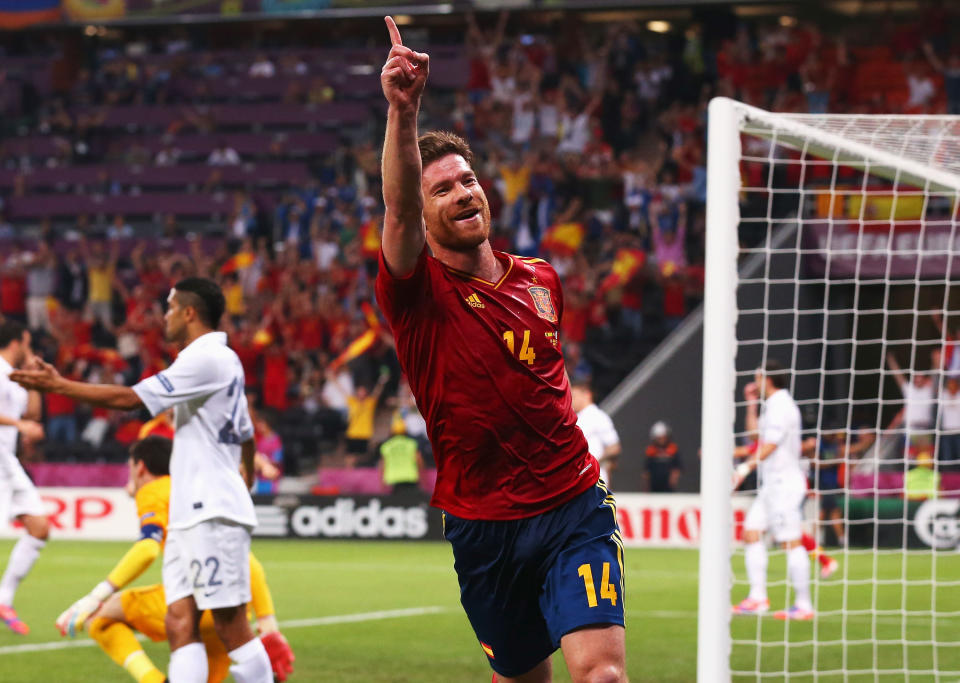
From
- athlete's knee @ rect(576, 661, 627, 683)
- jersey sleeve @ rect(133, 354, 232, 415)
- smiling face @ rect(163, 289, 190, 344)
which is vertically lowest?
athlete's knee @ rect(576, 661, 627, 683)

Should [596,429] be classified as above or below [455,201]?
below

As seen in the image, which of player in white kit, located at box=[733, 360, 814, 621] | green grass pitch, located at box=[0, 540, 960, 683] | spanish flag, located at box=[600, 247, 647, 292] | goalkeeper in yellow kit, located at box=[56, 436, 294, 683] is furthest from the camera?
spanish flag, located at box=[600, 247, 647, 292]

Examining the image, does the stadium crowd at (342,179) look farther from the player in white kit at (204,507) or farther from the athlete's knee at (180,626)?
the athlete's knee at (180,626)

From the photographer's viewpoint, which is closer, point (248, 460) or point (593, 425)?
point (248, 460)

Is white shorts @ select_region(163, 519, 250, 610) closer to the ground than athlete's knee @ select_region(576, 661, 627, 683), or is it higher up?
closer to the ground

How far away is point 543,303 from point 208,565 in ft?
7.96

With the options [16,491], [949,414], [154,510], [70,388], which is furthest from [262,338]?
[70,388]

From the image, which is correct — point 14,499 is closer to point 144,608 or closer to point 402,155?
point 144,608

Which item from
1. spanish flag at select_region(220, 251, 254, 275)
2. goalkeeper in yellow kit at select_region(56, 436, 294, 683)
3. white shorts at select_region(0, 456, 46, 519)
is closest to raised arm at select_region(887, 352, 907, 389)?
spanish flag at select_region(220, 251, 254, 275)

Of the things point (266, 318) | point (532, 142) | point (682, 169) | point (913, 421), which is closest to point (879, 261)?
point (913, 421)

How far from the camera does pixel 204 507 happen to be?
20.8ft

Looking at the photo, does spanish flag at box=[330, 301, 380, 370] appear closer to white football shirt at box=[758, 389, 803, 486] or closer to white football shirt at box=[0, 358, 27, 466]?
white football shirt at box=[0, 358, 27, 466]

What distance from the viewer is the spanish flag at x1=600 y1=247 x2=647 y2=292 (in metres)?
21.1

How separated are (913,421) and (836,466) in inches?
47.7
